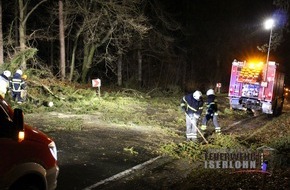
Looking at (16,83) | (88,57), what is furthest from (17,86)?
(88,57)

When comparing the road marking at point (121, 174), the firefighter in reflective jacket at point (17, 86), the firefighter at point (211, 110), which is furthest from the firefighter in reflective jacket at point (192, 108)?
the firefighter in reflective jacket at point (17, 86)

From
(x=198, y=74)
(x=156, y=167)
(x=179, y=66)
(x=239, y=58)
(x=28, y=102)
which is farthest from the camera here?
(x=239, y=58)

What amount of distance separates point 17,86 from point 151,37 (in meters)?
13.4

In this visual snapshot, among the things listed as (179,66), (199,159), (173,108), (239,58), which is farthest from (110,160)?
(239,58)

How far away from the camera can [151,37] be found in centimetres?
2759

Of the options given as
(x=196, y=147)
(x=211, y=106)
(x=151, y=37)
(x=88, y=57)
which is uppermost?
(x=151, y=37)

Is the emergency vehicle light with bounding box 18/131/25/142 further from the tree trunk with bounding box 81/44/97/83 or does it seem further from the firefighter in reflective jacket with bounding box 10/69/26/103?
the tree trunk with bounding box 81/44/97/83

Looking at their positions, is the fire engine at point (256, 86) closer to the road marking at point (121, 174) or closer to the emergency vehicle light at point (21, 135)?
the road marking at point (121, 174)

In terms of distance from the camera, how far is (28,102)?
16453mm

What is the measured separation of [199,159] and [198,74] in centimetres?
2766

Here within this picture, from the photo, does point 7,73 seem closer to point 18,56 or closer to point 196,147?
point 18,56

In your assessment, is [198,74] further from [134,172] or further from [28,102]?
[134,172]

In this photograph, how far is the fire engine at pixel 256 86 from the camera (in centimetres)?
1852

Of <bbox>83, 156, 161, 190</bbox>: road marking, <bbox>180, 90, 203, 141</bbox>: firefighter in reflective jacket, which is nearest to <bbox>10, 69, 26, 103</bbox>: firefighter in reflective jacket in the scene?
<bbox>180, 90, 203, 141</bbox>: firefighter in reflective jacket
